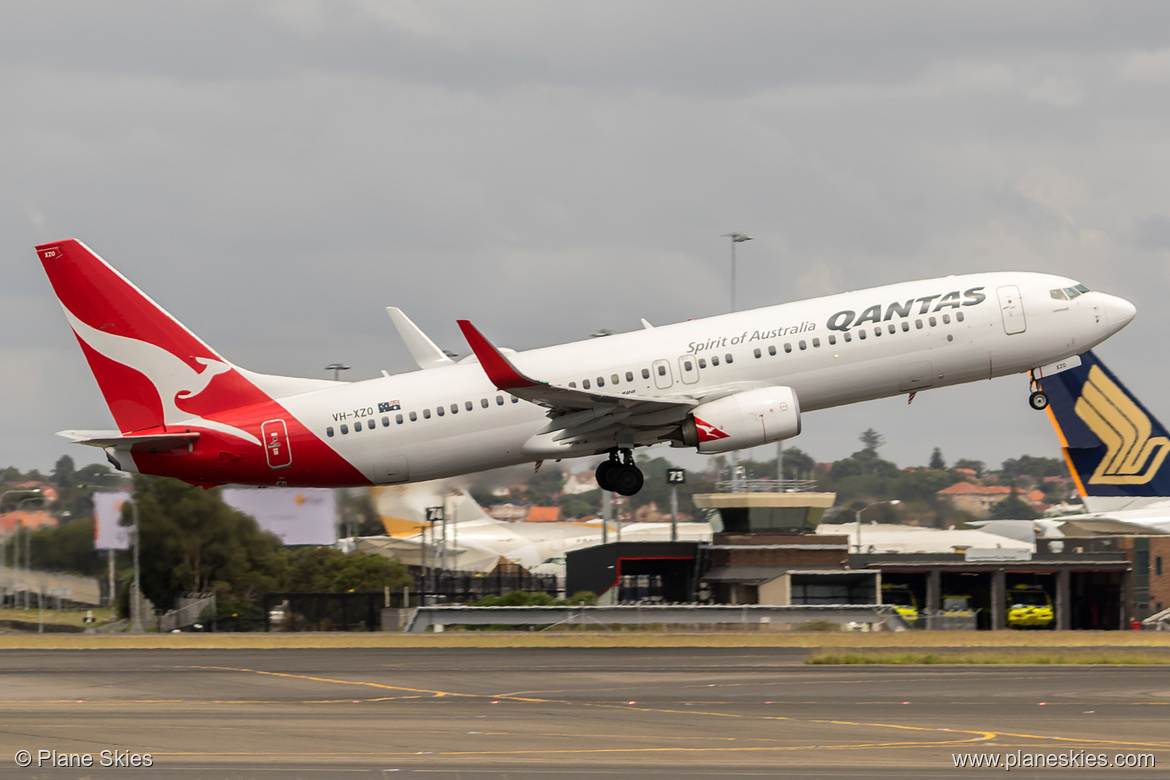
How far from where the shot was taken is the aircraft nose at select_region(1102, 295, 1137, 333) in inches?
1673

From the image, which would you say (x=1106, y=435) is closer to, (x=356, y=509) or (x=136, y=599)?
(x=356, y=509)

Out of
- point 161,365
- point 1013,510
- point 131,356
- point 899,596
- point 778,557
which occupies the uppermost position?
point 131,356

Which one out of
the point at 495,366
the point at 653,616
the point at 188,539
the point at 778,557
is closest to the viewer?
the point at 495,366

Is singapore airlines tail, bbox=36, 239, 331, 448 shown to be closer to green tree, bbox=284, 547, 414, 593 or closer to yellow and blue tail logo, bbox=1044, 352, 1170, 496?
green tree, bbox=284, 547, 414, 593

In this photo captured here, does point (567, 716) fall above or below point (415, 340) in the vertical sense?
below

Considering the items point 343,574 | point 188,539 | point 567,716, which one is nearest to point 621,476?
point 567,716

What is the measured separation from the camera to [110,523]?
63.7 meters

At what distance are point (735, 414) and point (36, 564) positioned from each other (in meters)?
40.5

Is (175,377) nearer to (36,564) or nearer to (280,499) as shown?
(280,499)

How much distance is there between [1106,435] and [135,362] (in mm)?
71156

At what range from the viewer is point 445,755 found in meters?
21.8

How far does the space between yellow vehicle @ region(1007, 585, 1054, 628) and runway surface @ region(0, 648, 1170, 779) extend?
3911cm

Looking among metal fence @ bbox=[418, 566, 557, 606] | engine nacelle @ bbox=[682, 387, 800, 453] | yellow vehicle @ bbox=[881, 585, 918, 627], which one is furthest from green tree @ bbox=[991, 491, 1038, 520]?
engine nacelle @ bbox=[682, 387, 800, 453]

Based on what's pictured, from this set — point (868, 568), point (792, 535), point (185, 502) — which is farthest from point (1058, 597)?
point (185, 502)
